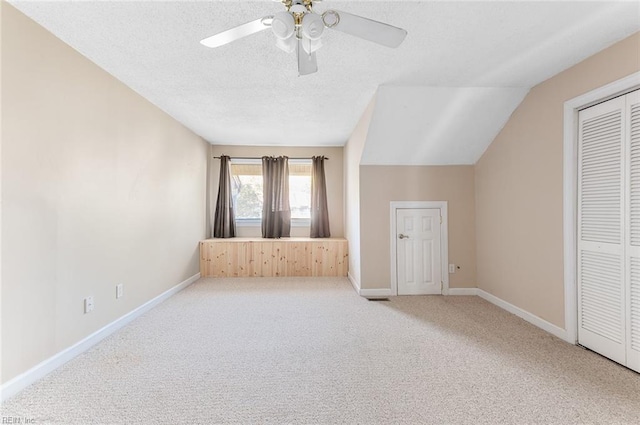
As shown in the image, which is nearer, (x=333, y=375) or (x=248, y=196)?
(x=333, y=375)

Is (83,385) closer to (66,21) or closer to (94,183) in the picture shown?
(94,183)

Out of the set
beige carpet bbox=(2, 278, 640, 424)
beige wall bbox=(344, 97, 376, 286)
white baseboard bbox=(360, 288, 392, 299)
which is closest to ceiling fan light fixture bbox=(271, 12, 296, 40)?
beige wall bbox=(344, 97, 376, 286)

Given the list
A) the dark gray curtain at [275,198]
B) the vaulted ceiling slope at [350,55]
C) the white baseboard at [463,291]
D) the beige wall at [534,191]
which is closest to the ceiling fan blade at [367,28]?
the vaulted ceiling slope at [350,55]

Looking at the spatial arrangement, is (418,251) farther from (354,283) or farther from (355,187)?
(355,187)

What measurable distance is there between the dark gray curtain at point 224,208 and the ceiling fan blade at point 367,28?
4127 mm

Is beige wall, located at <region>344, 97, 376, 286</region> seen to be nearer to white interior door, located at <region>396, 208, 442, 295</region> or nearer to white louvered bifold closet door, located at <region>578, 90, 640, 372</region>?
white interior door, located at <region>396, 208, 442, 295</region>

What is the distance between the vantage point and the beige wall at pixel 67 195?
1.74m

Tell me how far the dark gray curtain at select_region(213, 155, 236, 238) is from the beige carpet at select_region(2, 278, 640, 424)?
226cm

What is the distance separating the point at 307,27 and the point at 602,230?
2.56m

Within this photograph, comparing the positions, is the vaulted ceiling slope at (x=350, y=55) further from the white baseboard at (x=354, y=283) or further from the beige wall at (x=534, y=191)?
the white baseboard at (x=354, y=283)

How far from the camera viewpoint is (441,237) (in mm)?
3838

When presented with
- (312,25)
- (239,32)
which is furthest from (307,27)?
(239,32)

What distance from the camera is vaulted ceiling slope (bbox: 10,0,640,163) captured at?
5.73 feet

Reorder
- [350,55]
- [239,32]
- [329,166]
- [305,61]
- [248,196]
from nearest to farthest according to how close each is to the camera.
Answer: [239,32] < [305,61] < [350,55] < [329,166] < [248,196]
